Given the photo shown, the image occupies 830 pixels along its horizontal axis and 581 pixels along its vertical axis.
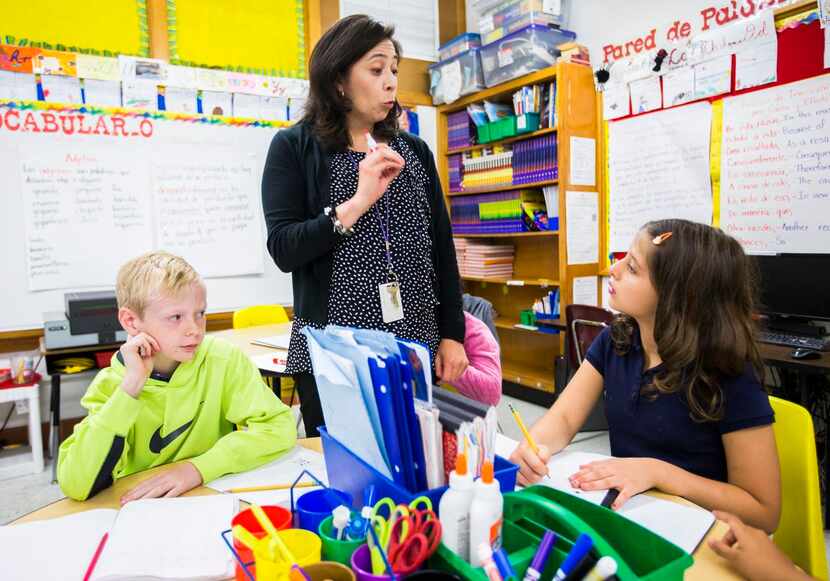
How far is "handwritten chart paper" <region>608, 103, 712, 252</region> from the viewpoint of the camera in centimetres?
329

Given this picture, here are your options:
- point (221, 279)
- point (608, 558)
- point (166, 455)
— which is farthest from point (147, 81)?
point (608, 558)

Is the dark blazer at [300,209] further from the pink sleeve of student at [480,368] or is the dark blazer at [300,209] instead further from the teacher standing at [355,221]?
the pink sleeve of student at [480,368]

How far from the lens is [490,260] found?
14.7 feet

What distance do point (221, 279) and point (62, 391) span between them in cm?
115

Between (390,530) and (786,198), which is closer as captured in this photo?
(390,530)

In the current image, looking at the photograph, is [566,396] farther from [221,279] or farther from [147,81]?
[147,81]

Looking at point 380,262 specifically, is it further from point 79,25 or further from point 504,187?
point 79,25

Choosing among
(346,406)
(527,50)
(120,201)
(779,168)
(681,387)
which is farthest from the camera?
(527,50)

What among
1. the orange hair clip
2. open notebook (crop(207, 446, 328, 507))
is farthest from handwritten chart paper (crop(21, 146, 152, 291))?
the orange hair clip

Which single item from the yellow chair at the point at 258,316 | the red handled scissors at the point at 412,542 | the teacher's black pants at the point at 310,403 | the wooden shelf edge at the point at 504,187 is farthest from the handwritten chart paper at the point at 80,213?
the red handled scissors at the point at 412,542

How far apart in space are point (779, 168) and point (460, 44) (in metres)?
2.47

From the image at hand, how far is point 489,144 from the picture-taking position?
14.4 ft

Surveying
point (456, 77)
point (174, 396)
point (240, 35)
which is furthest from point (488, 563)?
point (456, 77)

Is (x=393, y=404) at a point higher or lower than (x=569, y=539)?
higher
